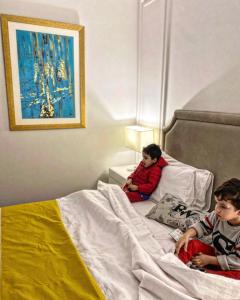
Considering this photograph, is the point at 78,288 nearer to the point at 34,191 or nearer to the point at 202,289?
the point at 202,289

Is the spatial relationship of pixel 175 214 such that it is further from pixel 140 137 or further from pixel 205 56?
pixel 205 56

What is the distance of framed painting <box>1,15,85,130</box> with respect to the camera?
235 cm

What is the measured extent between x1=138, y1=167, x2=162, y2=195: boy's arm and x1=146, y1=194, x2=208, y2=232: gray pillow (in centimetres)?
32

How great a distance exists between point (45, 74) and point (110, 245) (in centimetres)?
194

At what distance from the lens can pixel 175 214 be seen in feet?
4.97

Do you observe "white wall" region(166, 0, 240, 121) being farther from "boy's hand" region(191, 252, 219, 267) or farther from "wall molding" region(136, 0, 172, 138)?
"boy's hand" region(191, 252, 219, 267)

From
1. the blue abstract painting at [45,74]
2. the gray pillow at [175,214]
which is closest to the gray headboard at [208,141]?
the gray pillow at [175,214]

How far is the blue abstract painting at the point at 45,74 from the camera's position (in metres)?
2.40

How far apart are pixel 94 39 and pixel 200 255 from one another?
243 cm

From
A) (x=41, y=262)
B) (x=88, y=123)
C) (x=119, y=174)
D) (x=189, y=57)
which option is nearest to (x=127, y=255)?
(x=41, y=262)

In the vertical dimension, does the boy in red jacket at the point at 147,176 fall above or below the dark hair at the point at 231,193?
below

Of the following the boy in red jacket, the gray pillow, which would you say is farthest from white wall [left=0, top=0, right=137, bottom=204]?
the gray pillow

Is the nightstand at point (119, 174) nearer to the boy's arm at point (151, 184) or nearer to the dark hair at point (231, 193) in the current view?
the boy's arm at point (151, 184)

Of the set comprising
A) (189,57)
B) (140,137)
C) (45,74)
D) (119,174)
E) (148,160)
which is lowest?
(119,174)
